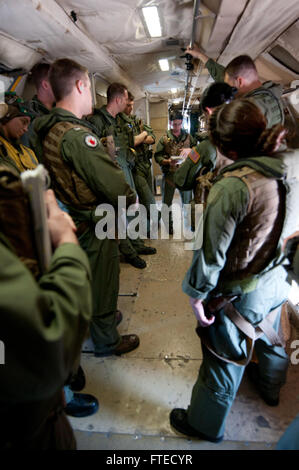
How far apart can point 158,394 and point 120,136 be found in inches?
122

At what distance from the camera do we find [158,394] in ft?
5.97

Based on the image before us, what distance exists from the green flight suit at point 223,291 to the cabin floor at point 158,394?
248mm

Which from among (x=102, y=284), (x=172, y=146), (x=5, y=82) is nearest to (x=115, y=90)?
(x=5, y=82)

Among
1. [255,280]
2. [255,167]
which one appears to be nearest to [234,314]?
[255,280]

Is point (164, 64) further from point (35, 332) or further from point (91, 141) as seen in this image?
point (35, 332)

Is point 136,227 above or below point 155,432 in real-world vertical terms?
above

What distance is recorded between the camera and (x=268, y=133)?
3.65 ft

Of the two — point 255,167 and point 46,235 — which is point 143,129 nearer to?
point 255,167

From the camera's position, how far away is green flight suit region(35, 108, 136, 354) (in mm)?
1652

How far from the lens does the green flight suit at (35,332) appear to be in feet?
1.67

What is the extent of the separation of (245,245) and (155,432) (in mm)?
1319

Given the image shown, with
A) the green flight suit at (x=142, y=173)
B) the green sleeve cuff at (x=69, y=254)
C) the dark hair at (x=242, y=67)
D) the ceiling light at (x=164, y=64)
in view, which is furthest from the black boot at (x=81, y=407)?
the ceiling light at (x=164, y=64)

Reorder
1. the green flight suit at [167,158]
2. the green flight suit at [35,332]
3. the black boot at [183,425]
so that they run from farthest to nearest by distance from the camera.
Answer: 1. the green flight suit at [167,158]
2. the black boot at [183,425]
3. the green flight suit at [35,332]

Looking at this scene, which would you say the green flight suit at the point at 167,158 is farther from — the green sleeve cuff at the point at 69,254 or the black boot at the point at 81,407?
the green sleeve cuff at the point at 69,254
